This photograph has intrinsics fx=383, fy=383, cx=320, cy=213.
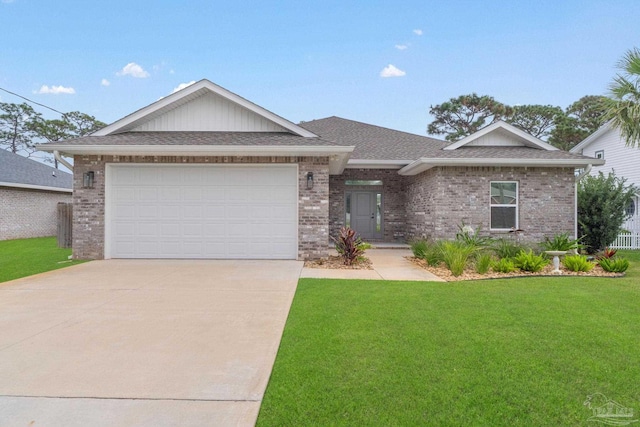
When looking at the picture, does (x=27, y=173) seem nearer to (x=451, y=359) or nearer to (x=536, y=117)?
(x=451, y=359)

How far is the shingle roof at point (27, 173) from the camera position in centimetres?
1780

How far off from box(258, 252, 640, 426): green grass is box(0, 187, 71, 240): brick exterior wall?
58.6ft

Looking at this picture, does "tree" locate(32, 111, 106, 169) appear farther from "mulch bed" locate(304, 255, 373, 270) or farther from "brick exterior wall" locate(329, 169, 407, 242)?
"mulch bed" locate(304, 255, 373, 270)

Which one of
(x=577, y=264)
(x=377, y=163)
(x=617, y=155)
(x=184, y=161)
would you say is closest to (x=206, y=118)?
(x=184, y=161)

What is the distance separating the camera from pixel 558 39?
16188 millimetres

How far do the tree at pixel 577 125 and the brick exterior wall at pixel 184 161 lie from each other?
2755 centimetres

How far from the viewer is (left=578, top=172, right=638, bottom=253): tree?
39.4 ft

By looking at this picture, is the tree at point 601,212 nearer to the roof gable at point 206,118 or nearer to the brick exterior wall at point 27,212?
the roof gable at point 206,118

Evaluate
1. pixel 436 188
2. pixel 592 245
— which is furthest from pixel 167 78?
pixel 592 245

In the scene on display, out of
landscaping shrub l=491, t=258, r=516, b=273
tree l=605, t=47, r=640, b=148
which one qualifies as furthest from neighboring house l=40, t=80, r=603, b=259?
landscaping shrub l=491, t=258, r=516, b=273

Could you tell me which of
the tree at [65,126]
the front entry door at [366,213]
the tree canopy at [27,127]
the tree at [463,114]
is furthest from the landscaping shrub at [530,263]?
the tree at [65,126]

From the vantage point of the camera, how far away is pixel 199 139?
1034 cm

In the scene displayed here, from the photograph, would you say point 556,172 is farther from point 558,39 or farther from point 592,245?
point 558,39

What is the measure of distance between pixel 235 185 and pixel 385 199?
7.27m
